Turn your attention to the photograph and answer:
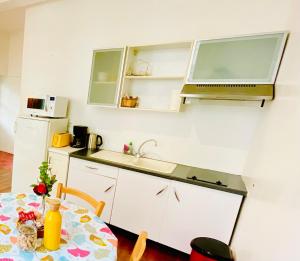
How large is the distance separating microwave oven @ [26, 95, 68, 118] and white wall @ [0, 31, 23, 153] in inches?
92.3

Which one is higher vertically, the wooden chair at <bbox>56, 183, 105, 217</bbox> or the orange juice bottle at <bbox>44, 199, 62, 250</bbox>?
the orange juice bottle at <bbox>44, 199, 62, 250</bbox>

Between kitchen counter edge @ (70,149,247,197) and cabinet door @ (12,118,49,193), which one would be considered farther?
cabinet door @ (12,118,49,193)

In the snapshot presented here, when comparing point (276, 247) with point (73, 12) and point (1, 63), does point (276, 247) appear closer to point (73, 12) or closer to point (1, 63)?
point (73, 12)

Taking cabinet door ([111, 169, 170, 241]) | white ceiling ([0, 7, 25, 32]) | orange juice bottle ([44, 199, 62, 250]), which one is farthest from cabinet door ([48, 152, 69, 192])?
white ceiling ([0, 7, 25, 32])

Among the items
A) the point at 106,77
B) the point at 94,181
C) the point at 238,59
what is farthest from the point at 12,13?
the point at 238,59

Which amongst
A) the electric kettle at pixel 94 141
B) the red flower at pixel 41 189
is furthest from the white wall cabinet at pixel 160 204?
the red flower at pixel 41 189

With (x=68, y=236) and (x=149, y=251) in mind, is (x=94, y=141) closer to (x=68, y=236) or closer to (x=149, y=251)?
(x=149, y=251)

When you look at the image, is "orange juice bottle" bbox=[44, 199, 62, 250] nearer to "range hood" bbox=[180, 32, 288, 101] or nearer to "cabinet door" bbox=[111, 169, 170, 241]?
"cabinet door" bbox=[111, 169, 170, 241]

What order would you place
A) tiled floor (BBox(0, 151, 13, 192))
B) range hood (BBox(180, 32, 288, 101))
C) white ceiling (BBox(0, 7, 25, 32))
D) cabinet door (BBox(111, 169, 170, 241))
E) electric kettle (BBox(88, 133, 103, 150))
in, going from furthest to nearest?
white ceiling (BBox(0, 7, 25, 32)), tiled floor (BBox(0, 151, 13, 192)), electric kettle (BBox(88, 133, 103, 150)), cabinet door (BBox(111, 169, 170, 241)), range hood (BBox(180, 32, 288, 101))

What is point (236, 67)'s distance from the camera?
5.19 feet

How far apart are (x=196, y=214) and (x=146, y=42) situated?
1.93 meters

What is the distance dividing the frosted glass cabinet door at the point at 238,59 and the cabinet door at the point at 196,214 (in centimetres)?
100

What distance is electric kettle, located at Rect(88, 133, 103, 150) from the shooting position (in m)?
2.34

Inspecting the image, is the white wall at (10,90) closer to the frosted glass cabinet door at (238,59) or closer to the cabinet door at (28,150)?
the cabinet door at (28,150)
